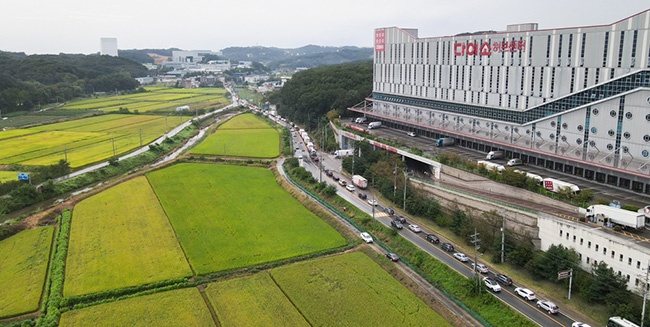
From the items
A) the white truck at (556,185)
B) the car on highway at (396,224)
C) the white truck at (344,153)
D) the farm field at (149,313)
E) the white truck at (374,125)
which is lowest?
the farm field at (149,313)

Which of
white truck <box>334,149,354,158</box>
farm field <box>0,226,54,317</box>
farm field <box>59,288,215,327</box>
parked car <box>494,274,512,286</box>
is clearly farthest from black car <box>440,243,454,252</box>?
white truck <box>334,149,354,158</box>

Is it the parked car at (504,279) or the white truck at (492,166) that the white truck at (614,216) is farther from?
the white truck at (492,166)

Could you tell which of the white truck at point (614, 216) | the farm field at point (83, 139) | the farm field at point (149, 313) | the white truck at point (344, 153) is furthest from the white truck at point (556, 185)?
the farm field at point (83, 139)

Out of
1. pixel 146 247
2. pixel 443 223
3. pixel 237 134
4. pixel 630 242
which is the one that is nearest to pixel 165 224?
pixel 146 247

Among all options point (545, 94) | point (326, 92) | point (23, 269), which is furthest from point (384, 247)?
point (326, 92)

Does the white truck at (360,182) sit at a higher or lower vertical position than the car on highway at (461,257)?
higher

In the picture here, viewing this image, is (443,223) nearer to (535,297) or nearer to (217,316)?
(535,297)

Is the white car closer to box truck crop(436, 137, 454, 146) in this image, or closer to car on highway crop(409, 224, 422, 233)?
car on highway crop(409, 224, 422, 233)

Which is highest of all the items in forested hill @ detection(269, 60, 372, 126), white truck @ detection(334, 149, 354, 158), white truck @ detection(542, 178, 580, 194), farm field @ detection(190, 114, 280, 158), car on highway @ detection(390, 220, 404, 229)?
forested hill @ detection(269, 60, 372, 126)
